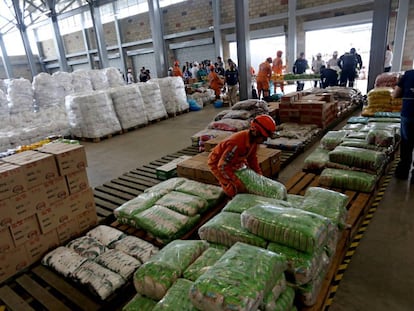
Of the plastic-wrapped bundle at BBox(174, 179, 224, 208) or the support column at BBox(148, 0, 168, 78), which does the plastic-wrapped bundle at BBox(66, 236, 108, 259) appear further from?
the support column at BBox(148, 0, 168, 78)

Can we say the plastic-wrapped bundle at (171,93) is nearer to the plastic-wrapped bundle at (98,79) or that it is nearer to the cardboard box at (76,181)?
the plastic-wrapped bundle at (98,79)

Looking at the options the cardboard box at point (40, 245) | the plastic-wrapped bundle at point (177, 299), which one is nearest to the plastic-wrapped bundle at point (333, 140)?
the plastic-wrapped bundle at point (177, 299)

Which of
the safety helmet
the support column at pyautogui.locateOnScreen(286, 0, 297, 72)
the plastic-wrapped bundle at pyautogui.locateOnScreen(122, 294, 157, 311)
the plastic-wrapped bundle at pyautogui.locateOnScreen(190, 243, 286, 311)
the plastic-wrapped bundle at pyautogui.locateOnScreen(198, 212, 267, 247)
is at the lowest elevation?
the plastic-wrapped bundle at pyautogui.locateOnScreen(122, 294, 157, 311)

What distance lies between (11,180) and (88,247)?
927 mm

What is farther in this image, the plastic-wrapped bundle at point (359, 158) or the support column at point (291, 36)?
the support column at point (291, 36)

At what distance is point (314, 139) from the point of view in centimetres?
607

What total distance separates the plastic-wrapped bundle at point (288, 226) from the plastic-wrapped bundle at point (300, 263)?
0.14ft

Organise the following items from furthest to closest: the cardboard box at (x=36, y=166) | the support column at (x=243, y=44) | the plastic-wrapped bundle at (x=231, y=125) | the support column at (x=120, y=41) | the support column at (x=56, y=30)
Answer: the support column at (x=120, y=41) < the support column at (x=56, y=30) < the support column at (x=243, y=44) < the plastic-wrapped bundle at (x=231, y=125) < the cardboard box at (x=36, y=166)

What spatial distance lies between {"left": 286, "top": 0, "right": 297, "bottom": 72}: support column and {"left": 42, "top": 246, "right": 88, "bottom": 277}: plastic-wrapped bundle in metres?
13.7

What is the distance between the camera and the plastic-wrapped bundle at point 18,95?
8414 mm

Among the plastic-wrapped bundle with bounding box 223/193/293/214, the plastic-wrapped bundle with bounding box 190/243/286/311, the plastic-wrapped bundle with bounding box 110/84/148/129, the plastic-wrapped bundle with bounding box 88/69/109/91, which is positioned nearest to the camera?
the plastic-wrapped bundle with bounding box 190/243/286/311

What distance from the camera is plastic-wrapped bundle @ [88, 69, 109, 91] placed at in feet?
35.2

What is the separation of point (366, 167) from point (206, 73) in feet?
39.6

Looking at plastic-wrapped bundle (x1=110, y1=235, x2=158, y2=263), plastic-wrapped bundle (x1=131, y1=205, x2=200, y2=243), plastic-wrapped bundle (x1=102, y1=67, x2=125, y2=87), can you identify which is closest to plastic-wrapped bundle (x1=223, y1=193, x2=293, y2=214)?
plastic-wrapped bundle (x1=131, y1=205, x2=200, y2=243)
